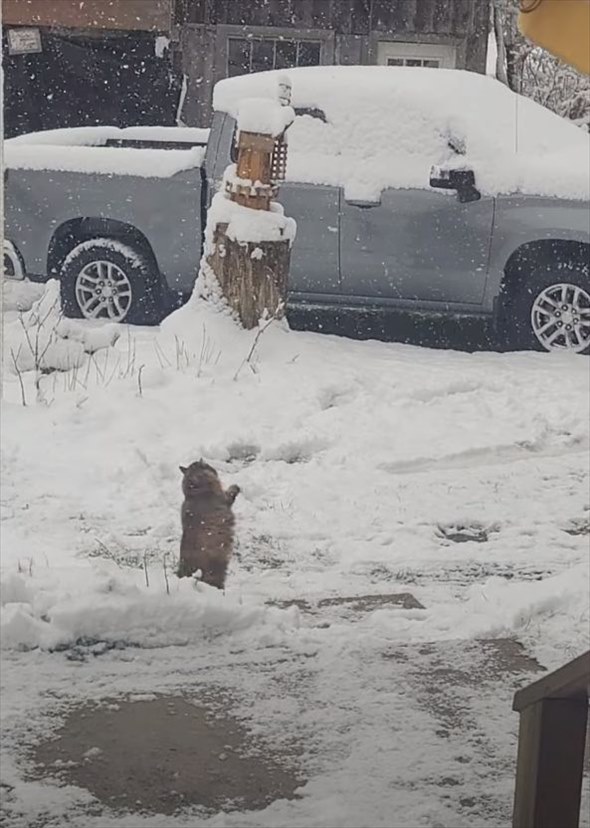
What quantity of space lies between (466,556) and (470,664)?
0.79 metres

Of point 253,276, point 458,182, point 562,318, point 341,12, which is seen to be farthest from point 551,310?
point 341,12

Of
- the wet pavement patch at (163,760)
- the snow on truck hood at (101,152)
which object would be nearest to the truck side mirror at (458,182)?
the snow on truck hood at (101,152)

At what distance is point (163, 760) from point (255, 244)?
9.98ft

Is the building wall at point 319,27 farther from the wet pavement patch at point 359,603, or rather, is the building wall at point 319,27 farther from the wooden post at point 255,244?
the wet pavement patch at point 359,603

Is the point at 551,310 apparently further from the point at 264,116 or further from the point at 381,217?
the point at 264,116

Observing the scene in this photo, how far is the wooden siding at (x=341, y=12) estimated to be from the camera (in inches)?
169

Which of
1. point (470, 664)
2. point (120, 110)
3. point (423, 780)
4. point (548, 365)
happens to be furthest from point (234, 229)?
point (423, 780)

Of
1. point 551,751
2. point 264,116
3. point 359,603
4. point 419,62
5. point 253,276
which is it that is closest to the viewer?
point 551,751

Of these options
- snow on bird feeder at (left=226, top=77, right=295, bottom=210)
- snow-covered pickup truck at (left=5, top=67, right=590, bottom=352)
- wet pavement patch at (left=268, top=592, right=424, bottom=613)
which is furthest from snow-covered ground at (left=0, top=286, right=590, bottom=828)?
snow on bird feeder at (left=226, top=77, right=295, bottom=210)

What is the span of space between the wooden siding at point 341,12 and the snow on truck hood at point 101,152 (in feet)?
1.58

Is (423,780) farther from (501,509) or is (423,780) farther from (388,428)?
(388,428)

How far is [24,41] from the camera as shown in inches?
178

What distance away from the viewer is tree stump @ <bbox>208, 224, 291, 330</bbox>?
17.1 ft

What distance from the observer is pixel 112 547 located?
3.70m
